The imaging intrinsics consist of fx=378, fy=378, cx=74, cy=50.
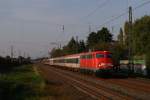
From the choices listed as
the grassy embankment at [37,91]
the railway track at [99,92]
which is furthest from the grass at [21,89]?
the railway track at [99,92]

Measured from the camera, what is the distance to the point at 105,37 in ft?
415

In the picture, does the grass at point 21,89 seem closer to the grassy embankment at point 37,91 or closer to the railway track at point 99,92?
the grassy embankment at point 37,91

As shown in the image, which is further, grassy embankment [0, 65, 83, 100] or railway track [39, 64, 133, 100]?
grassy embankment [0, 65, 83, 100]

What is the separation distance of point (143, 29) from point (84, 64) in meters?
39.3

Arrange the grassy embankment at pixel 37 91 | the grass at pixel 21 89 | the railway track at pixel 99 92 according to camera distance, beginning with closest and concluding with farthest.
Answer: the railway track at pixel 99 92, the grassy embankment at pixel 37 91, the grass at pixel 21 89

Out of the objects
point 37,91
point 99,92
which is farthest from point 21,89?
point 99,92

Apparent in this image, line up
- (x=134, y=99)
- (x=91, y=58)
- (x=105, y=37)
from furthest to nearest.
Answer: (x=105, y=37)
(x=91, y=58)
(x=134, y=99)

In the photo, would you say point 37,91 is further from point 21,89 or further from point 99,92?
point 21,89

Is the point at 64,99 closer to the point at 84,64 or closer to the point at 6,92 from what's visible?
the point at 6,92

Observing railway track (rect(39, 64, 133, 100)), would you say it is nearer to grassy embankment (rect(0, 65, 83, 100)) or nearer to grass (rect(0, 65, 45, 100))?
grassy embankment (rect(0, 65, 83, 100))

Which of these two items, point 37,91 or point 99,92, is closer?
point 99,92

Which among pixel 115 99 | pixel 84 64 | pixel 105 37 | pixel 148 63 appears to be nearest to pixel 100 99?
pixel 115 99

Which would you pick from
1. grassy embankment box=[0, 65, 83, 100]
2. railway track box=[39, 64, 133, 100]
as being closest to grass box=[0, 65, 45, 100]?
grassy embankment box=[0, 65, 83, 100]

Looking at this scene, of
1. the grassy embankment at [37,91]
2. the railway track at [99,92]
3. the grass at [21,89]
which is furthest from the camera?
the grass at [21,89]
